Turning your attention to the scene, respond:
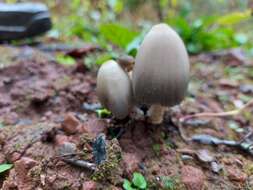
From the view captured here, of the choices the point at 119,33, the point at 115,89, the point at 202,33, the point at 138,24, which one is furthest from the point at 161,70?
the point at 138,24

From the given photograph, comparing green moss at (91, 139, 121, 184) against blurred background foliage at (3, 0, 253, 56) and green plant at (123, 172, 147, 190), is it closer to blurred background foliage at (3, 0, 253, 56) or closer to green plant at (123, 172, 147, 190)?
green plant at (123, 172, 147, 190)

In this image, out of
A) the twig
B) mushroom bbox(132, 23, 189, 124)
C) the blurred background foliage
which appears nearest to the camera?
mushroom bbox(132, 23, 189, 124)

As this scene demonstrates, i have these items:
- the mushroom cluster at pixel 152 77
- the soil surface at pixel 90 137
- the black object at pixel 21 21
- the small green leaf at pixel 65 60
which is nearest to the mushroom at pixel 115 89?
the mushroom cluster at pixel 152 77

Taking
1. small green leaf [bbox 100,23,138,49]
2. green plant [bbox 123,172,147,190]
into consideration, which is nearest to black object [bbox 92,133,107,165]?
green plant [bbox 123,172,147,190]

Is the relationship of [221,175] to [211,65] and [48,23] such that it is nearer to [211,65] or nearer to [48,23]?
[211,65]

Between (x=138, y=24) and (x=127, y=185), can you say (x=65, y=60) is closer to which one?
(x=127, y=185)

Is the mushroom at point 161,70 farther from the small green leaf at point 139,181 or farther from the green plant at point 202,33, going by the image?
the green plant at point 202,33
